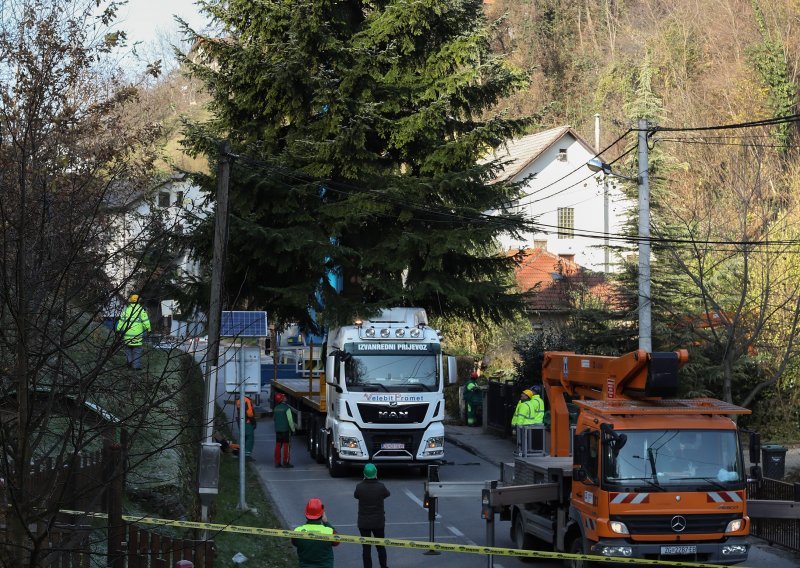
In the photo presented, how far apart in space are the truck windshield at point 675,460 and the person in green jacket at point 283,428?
41.8 ft

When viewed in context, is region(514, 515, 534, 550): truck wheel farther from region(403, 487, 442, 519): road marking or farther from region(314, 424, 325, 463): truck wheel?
region(314, 424, 325, 463): truck wheel

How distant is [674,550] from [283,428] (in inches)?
528

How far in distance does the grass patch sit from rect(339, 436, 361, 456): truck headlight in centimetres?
193

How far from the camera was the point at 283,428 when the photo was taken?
940 inches

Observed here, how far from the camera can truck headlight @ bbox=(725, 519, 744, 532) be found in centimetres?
1199

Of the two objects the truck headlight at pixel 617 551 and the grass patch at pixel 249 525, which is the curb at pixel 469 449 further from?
the truck headlight at pixel 617 551

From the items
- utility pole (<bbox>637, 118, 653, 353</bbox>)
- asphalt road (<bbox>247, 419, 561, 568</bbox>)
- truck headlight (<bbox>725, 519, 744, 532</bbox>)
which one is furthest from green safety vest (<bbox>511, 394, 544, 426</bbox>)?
Answer: truck headlight (<bbox>725, 519, 744, 532</bbox>)

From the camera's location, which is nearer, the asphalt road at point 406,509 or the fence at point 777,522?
the fence at point 777,522

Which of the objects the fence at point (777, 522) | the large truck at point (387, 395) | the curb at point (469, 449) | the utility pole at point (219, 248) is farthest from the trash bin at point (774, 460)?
the utility pole at point (219, 248)

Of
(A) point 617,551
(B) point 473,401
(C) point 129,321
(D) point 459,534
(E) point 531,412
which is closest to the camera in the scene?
(C) point 129,321

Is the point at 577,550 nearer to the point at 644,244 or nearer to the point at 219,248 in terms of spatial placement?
the point at 219,248

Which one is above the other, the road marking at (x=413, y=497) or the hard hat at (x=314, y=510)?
the hard hat at (x=314, y=510)

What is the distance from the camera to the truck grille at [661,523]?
38.9ft

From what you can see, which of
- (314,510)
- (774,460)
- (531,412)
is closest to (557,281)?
(531,412)
